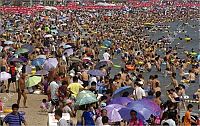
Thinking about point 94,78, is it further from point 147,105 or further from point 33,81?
point 147,105

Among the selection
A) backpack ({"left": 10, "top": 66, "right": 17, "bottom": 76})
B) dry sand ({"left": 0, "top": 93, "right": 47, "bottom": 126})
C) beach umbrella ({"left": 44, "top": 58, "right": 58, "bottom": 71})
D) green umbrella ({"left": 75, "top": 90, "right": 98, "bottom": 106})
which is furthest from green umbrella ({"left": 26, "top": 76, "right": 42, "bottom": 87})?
green umbrella ({"left": 75, "top": 90, "right": 98, "bottom": 106})

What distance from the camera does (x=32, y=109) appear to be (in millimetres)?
16234

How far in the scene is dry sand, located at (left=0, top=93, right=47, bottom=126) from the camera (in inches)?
566

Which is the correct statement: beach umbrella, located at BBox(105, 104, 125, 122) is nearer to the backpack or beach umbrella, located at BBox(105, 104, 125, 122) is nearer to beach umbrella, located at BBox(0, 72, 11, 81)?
beach umbrella, located at BBox(0, 72, 11, 81)

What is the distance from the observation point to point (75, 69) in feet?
63.7

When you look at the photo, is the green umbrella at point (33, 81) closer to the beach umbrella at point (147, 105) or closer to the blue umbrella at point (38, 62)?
the blue umbrella at point (38, 62)

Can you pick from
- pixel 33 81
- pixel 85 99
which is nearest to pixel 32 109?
pixel 33 81

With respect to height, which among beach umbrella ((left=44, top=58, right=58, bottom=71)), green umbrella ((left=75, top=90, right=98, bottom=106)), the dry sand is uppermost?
green umbrella ((left=75, top=90, right=98, bottom=106))

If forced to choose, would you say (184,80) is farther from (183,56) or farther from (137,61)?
(183,56)

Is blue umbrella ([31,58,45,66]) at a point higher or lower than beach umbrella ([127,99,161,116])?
lower

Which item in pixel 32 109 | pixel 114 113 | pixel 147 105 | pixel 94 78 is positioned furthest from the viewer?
pixel 94 78

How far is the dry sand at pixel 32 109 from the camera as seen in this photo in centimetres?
1437

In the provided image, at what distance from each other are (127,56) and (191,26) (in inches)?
1698

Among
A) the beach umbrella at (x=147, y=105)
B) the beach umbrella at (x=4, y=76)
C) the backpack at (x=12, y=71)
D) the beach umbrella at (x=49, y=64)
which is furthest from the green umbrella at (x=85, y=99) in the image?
the beach umbrella at (x=49, y=64)
